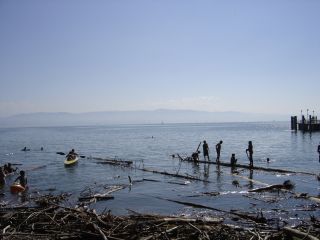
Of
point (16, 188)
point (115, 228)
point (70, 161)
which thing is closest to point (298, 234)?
point (115, 228)

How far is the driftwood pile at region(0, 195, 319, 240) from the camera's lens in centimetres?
1142

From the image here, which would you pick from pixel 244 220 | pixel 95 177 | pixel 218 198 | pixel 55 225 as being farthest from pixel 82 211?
pixel 95 177

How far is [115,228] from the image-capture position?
11.8 metres

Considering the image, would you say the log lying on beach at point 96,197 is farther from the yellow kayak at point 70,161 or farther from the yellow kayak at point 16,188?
the yellow kayak at point 70,161

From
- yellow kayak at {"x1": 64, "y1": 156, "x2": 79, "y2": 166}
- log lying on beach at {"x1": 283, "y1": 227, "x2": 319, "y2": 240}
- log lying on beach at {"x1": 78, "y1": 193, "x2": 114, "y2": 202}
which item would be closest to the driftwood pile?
log lying on beach at {"x1": 283, "y1": 227, "x2": 319, "y2": 240}

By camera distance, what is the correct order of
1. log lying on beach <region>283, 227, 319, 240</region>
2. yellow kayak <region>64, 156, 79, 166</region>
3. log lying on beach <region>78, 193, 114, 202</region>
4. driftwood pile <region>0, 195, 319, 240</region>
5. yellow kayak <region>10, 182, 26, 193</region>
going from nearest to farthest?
log lying on beach <region>283, 227, 319, 240</region> → driftwood pile <region>0, 195, 319, 240</region> → log lying on beach <region>78, 193, 114, 202</region> → yellow kayak <region>10, 182, 26, 193</region> → yellow kayak <region>64, 156, 79, 166</region>

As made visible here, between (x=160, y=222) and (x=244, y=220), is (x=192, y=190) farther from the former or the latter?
(x=160, y=222)

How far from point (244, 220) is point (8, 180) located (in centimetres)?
2437

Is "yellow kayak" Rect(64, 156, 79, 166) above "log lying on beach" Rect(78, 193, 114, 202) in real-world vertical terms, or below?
below

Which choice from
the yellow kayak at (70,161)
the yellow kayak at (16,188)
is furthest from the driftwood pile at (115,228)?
the yellow kayak at (70,161)

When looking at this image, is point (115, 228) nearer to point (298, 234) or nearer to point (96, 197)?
point (298, 234)

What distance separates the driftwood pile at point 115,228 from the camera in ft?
37.5

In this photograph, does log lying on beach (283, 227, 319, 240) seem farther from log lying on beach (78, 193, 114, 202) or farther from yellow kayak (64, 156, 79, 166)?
yellow kayak (64, 156, 79, 166)

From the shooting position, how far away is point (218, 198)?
2319 centimetres
